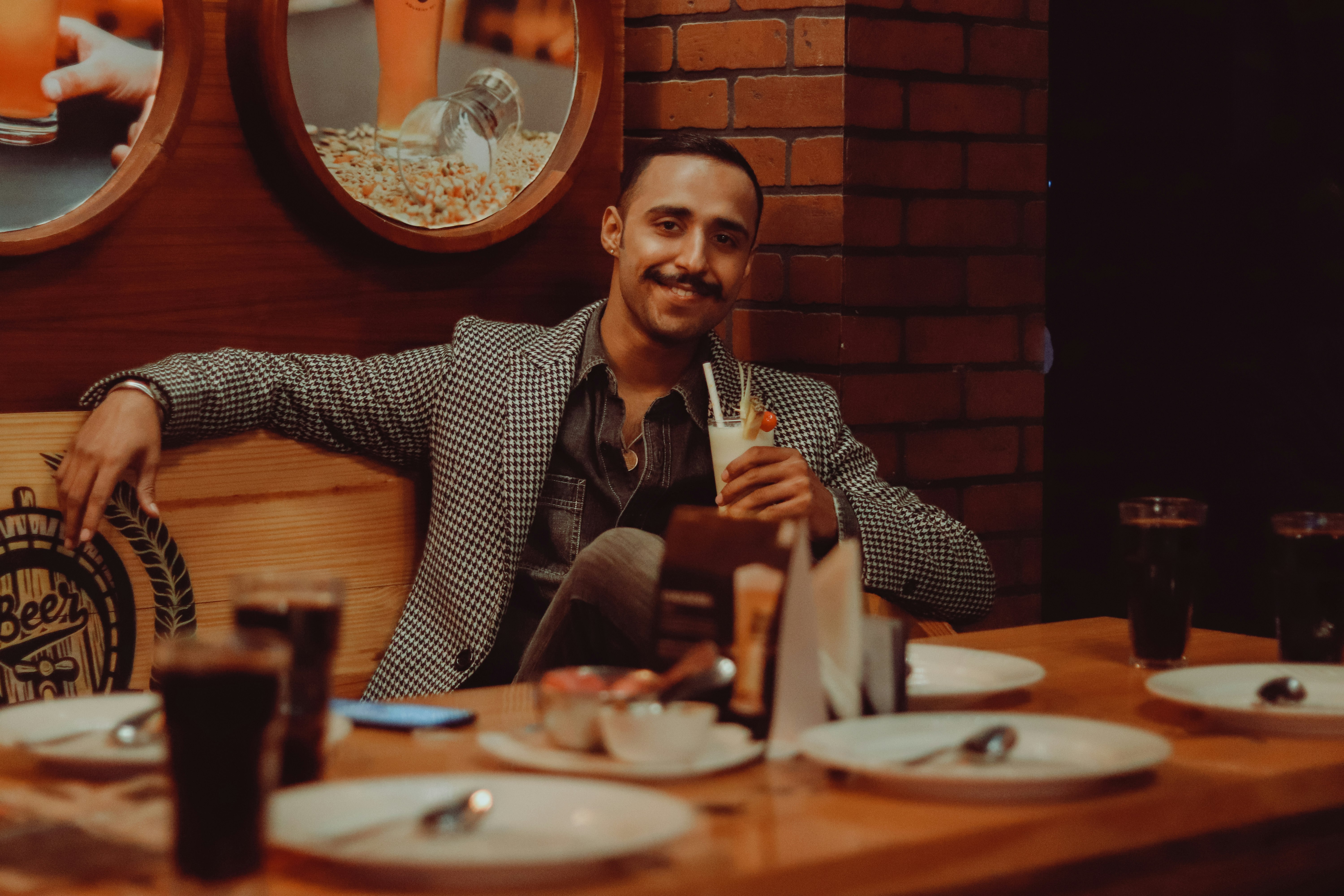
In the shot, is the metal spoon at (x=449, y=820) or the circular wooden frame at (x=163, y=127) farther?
the circular wooden frame at (x=163, y=127)

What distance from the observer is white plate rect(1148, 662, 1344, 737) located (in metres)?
1.24

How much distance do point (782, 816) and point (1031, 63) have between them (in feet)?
7.12

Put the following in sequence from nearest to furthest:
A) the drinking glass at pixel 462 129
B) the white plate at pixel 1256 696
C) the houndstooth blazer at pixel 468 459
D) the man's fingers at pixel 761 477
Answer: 1. the white plate at pixel 1256 696
2. the man's fingers at pixel 761 477
3. the houndstooth blazer at pixel 468 459
4. the drinking glass at pixel 462 129

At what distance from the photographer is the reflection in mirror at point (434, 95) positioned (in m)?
2.40

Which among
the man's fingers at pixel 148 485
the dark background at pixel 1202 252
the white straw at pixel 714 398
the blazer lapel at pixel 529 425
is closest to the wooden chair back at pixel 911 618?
the white straw at pixel 714 398

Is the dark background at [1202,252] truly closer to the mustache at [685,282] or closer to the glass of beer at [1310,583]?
the mustache at [685,282]

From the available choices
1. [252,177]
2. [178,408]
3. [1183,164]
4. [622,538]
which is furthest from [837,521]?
[1183,164]

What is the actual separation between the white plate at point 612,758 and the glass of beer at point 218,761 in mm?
294

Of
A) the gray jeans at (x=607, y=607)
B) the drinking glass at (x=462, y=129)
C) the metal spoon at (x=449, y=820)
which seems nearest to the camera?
the metal spoon at (x=449, y=820)

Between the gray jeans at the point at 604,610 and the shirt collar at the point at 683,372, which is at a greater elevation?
the shirt collar at the point at 683,372

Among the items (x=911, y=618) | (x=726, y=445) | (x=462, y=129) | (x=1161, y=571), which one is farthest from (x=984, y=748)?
(x=462, y=129)

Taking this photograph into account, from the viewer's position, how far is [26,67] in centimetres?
207

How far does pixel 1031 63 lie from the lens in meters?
2.82

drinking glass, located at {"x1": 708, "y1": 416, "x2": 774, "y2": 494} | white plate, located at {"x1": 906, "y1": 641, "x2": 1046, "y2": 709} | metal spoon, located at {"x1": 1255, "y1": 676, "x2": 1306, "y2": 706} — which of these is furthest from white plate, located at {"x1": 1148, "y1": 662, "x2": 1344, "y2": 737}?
drinking glass, located at {"x1": 708, "y1": 416, "x2": 774, "y2": 494}
